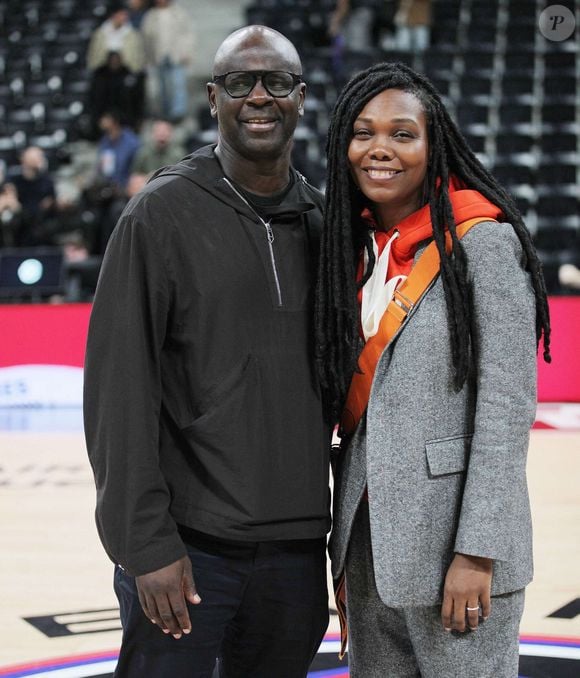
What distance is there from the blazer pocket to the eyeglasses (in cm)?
69

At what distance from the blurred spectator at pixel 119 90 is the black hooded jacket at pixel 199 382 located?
862cm

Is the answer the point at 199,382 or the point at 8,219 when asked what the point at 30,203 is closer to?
the point at 8,219

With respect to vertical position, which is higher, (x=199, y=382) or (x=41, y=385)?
(x=199, y=382)

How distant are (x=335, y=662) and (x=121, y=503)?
4.54 ft

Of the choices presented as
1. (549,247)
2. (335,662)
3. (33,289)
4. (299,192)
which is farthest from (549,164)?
(299,192)

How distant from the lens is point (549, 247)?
9008 millimetres

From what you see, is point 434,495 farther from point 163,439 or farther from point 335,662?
point 335,662

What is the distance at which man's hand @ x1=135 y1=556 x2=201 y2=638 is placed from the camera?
1.85m

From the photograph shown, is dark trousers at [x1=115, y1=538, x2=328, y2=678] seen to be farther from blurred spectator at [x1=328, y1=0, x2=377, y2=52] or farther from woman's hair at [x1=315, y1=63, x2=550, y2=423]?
blurred spectator at [x1=328, y1=0, x2=377, y2=52]

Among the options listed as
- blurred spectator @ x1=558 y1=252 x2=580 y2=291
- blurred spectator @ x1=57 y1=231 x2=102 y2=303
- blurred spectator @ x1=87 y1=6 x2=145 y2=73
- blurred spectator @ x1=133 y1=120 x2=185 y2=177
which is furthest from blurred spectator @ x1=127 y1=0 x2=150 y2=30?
blurred spectator @ x1=558 y1=252 x2=580 y2=291

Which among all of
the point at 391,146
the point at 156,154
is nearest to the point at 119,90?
the point at 156,154

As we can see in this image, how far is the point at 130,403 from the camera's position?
186 cm

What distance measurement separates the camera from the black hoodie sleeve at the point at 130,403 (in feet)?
6.08

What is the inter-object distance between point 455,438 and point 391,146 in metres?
0.52
